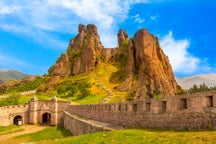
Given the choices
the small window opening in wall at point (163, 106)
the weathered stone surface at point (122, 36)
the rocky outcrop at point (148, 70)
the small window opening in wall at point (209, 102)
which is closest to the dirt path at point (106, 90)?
the rocky outcrop at point (148, 70)

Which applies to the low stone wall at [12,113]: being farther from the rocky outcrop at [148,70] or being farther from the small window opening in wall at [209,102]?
the small window opening in wall at [209,102]

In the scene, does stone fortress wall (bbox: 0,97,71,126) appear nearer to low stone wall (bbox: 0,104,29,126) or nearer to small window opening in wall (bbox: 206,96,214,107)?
low stone wall (bbox: 0,104,29,126)

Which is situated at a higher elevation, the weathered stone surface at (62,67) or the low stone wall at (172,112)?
the weathered stone surface at (62,67)

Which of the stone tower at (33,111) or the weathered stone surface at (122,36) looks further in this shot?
the weathered stone surface at (122,36)

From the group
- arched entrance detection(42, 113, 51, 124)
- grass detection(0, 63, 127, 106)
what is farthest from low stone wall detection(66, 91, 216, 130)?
grass detection(0, 63, 127, 106)

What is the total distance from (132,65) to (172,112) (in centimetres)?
6007

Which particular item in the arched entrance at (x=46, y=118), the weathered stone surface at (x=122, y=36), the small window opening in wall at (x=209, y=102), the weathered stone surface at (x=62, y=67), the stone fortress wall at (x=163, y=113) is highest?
the weathered stone surface at (x=122, y=36)

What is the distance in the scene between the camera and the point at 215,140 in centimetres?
872

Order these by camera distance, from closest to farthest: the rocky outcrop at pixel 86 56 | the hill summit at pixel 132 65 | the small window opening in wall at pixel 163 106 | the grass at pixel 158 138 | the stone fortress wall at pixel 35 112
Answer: the grass at pixel 158 138 < the small window opening in wall at pixel 163 106 < the stone fortress wall at pixel 35 112 < the hill summit at pixel 132 65 < the rocky outcrop at pixel 86 56

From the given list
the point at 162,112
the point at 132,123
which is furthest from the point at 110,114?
the point at 162,112

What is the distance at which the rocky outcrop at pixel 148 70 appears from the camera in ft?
207

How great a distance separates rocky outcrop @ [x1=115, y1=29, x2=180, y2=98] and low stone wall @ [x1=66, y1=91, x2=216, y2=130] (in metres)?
44.3

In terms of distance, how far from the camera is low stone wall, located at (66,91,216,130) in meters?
10.8

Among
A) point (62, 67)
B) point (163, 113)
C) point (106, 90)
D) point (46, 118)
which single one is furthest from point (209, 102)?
point (62, 67)
